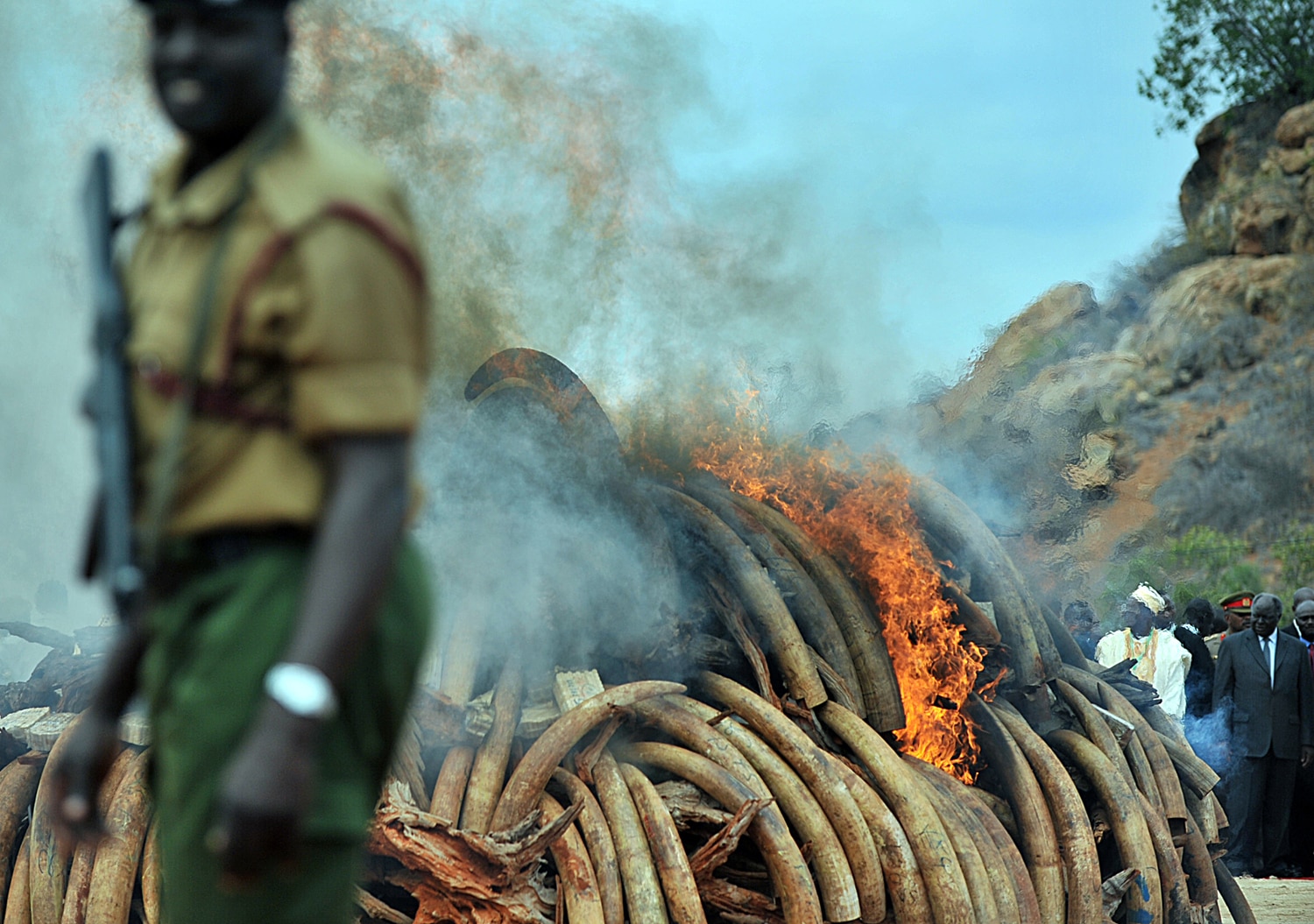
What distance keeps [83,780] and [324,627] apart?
409mm

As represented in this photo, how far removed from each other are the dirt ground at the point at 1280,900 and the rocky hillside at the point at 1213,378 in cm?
2152

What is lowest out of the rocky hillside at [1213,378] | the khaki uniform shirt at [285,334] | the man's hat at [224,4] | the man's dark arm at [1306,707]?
the khaki uniform shirt at [285,334]

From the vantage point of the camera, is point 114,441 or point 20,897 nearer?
point 114,441

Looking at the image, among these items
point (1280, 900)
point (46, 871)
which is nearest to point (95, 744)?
point (46, 871)

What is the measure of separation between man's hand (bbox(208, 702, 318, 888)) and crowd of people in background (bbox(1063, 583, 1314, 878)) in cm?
1072

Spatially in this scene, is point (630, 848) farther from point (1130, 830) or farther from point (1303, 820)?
point (1303, 820)

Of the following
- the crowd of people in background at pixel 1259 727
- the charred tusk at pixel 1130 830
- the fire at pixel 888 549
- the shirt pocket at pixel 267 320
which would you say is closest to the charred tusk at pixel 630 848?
the fire at pixel 888 549

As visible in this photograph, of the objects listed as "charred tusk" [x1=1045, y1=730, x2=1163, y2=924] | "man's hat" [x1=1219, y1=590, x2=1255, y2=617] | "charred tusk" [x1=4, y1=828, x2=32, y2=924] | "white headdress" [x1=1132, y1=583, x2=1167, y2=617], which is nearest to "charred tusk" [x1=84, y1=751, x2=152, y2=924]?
"charred tusk" [x1=4, y1=828, x2=32, y2=924]

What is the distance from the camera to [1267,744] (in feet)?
37.3

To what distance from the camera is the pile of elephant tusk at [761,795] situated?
15.6 ft

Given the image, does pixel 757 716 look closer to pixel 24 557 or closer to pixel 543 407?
pixel 543 407

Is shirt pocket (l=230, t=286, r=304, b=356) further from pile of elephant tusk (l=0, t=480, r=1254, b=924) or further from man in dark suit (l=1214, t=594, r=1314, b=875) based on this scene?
man in dark suit (l=1214, t=594, r=1314, b=875)

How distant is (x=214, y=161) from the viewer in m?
1.78

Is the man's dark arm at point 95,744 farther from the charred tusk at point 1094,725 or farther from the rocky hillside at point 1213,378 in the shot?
the rocky hillside at point 1213,378
